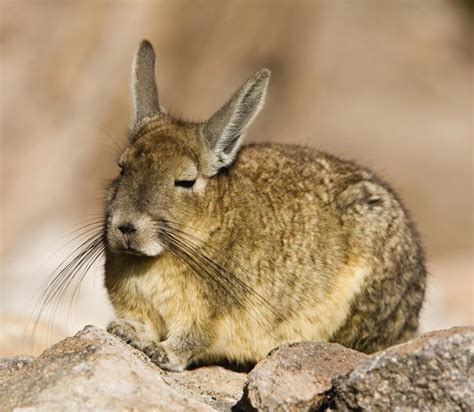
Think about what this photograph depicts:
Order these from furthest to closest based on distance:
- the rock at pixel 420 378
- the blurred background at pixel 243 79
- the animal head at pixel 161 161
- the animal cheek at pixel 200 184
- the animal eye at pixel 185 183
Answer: the blurred background at pixel 243 79 < the animal cheek at pixel 200 184 < the animal eye at pixel 185 183 < the animal head at pixel 161 161 < the rock at pixel 420 378

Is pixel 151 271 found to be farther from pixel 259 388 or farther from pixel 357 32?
pixel 357 32

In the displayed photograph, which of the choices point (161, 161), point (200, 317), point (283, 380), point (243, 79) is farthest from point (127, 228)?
point (243, 79)

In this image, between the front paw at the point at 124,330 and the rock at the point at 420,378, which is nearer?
the rock at the point at 420,378

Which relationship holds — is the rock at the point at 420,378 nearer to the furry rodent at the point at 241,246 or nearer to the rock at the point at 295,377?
the rock at the point at 295,377

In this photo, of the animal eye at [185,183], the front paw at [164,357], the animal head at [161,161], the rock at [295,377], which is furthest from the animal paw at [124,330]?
the rock at [295,377]

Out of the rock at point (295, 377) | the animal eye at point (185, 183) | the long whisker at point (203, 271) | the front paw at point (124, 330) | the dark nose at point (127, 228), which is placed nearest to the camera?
the rock at point (295, 377)

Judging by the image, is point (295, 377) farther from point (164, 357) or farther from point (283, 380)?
point (164, 357)

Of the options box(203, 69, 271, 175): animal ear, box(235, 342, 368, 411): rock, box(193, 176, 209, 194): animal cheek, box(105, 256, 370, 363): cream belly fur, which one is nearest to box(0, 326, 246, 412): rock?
box(235, 342, 368, 411): rock
